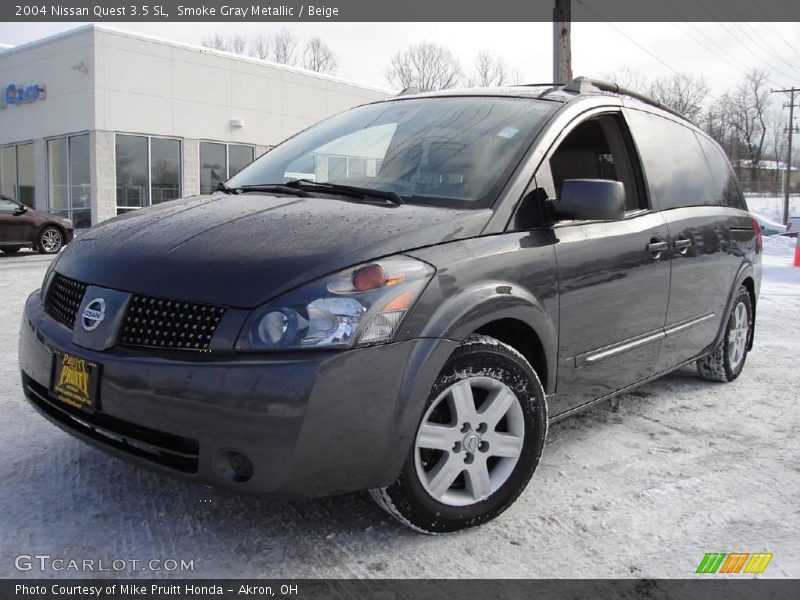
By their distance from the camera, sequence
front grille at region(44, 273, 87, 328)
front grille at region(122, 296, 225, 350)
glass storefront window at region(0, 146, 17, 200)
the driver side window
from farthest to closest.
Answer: glass storefront window at region(0, 146, 17, 200)
the driver side window
front grille at region(44, 273, 87, 328)
front grille at region(122, 296, 225, 350)

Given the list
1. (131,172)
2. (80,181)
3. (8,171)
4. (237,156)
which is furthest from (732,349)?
(8,171)

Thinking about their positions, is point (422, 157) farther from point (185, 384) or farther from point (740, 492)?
point (740, 492)

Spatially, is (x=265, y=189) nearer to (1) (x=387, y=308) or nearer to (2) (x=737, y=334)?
(1) (x=387, y=308)

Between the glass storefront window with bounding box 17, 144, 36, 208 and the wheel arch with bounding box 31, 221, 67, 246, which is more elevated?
the glass storefront window with bounding box 17, 144, 36, 208

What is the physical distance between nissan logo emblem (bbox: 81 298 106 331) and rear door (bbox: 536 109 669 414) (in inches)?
69.5

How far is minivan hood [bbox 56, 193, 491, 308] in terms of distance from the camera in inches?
92.0

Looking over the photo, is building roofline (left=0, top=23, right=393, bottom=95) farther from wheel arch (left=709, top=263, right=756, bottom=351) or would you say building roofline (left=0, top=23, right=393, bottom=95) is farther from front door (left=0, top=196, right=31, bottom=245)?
wheel arch (left=709, top=263, right=756, bottom=351)

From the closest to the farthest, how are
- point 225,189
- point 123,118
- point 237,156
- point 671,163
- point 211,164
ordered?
point 225,189 → point 671,163 → point 123,118 → point 211,164 → point 237,156

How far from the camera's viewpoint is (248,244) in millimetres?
2520

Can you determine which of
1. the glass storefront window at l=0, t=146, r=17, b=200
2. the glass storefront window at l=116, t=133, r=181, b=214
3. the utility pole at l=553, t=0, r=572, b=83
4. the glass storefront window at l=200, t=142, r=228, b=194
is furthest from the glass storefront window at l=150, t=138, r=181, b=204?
the utility pole at l=553, t=0, r=572, b=83

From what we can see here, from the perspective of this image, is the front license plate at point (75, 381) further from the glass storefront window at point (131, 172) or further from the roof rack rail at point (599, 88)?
the glass storefront window at point (131, 172)

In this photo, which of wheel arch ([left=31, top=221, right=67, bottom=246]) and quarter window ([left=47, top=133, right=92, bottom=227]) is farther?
quarter window ([left=47, top=133, right=92, bottom=227])

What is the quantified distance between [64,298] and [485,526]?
1.83 m

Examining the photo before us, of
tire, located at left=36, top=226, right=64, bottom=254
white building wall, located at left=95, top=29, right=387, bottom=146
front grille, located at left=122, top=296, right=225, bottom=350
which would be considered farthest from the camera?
white building wall, located at left=95, top=29, right=387, bottom=146
